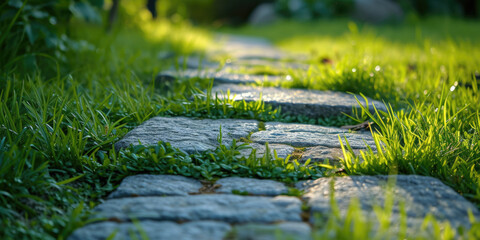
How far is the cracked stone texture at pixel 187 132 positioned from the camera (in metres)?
1.71

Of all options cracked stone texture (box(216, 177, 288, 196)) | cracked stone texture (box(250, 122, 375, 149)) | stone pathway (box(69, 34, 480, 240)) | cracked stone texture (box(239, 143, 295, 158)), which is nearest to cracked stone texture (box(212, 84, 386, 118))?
cracked stone texture (box(250, 122, 375, 149))

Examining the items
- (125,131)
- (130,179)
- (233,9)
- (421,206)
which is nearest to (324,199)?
(421,206)

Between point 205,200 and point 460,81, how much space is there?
244 cm

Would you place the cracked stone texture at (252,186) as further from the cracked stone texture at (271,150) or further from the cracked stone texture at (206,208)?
the cracked stone texture at (271,150)

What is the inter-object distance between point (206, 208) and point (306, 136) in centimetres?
84

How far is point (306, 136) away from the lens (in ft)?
6.30

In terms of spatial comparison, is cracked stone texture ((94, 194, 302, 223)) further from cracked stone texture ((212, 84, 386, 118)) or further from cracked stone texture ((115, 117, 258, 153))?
cracked stone texture ((212, 84, 386, 118))

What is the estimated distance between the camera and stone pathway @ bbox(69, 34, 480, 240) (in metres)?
1.08

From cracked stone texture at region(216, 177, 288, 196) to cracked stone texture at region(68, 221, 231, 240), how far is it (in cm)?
28

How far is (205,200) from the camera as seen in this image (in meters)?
1.28

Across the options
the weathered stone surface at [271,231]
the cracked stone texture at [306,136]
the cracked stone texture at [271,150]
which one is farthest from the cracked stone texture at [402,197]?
the cracked stone texture at [306,136]

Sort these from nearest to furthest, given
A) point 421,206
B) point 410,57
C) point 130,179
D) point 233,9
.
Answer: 1. point 421,206
2. point 130,179
3. point 410,57
4. point 233,9

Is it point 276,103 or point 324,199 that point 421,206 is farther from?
point 276,103

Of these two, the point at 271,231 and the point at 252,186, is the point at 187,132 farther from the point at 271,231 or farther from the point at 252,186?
the point at 271,231
